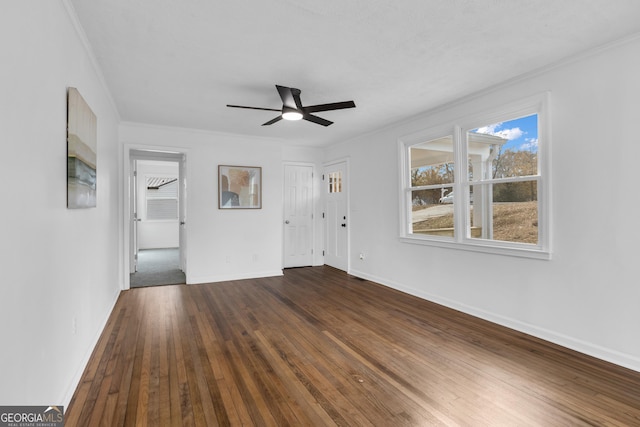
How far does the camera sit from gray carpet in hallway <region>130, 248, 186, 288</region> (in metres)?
5.36

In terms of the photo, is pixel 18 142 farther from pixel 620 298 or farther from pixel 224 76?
pixel 620 298

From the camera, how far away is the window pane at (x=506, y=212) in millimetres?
3178

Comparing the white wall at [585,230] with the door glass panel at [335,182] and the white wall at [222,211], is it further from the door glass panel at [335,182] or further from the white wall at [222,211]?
the white wall at [222,211]

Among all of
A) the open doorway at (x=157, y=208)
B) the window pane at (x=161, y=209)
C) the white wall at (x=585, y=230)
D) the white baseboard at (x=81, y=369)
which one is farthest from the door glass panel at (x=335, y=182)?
the window pane at (x=161, y=209)

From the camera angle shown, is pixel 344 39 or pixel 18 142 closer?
pixel 18 142

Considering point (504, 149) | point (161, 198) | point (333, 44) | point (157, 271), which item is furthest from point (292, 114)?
point (161, 198)

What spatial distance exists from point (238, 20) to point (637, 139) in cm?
304

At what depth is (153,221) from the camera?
998cm

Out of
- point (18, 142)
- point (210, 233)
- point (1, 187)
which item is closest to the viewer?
point (1, 187)

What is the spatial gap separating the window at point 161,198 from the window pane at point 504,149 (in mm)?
8752

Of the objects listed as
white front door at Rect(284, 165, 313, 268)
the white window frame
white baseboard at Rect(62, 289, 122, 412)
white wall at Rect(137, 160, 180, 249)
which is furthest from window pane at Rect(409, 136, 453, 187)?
white wall at Rect(137, 160, 180, 249)

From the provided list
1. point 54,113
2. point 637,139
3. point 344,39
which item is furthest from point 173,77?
point 637,139

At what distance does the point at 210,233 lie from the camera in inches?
210

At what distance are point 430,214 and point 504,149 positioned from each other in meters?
1.26
